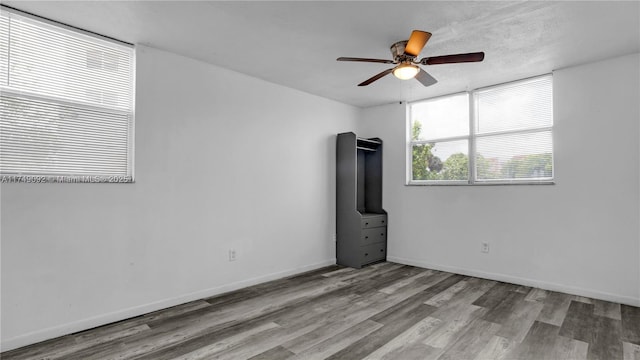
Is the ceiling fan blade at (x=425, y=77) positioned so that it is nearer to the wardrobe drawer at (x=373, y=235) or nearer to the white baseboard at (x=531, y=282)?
the wardrobe drawer at (x=373, y=235)

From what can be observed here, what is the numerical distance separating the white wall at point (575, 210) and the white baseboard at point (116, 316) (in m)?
2.66

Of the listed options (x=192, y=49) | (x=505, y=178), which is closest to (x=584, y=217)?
(x=505, y=178)

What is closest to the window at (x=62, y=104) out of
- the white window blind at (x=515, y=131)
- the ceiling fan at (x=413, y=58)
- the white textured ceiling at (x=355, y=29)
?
the white textured ceiling at (x=355, y=29)

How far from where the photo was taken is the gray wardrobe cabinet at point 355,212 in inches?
188

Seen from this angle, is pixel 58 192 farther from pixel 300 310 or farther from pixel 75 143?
pixel 300 310

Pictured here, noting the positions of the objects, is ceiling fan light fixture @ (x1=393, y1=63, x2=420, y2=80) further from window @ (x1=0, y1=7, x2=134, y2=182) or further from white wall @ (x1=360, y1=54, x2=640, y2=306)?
window @ (x1=0, y1=7, x2=134, y2=182)

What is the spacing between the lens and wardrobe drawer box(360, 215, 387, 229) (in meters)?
4.77

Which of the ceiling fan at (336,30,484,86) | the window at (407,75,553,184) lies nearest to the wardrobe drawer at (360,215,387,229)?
the window at (407,75,553,184)

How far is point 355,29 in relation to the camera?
2764mm

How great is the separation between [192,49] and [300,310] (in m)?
2.74

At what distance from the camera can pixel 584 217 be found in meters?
3.52

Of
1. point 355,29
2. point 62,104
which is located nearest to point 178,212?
point 62,104

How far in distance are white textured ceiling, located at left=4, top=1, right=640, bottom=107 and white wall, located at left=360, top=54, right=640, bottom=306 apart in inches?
14.4

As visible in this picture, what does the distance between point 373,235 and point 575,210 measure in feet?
8.07
